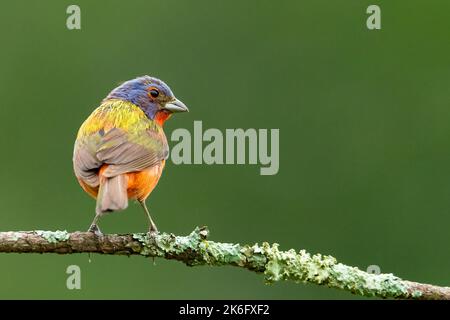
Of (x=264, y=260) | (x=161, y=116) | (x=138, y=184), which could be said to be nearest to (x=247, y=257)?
(x=264, y=260)

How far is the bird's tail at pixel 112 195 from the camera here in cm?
655

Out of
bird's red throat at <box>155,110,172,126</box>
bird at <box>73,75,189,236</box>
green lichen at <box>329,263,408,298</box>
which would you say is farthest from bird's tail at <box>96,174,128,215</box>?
bird's red throat at <box>155,110,172,126</box>

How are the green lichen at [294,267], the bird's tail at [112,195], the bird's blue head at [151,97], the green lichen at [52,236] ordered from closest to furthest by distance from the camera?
the green lichen at [52,236]
the green lichen at [294,267]
the bird's tail at [112,195]
the bird's blue head at [151,97]

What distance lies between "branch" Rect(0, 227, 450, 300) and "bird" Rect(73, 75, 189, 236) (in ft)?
0.37

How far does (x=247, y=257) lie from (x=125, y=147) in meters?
1.41

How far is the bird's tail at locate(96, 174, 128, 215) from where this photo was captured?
21.5 feet

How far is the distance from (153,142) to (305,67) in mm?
5735

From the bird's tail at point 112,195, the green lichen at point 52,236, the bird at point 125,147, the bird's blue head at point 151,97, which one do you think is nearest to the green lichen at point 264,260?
the bird at point 125,147

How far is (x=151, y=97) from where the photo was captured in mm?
8445

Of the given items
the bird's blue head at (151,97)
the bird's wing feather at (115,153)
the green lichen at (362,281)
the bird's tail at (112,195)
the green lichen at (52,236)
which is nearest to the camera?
the green lichen at (52,236)

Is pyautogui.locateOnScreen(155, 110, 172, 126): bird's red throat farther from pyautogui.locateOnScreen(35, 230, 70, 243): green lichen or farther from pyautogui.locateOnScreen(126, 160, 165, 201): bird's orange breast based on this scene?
pyautogui.locateOnScreen(35, 230, 70, 243): green lichen

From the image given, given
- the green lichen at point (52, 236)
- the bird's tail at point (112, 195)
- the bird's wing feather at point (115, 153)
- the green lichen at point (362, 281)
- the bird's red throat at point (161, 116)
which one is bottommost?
the green lichen at point (362, 281)

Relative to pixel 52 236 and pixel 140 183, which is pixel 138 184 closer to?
pixel 140 183

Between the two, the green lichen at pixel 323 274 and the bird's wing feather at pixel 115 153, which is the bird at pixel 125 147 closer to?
the bird's wing feather at pixel 115 153
